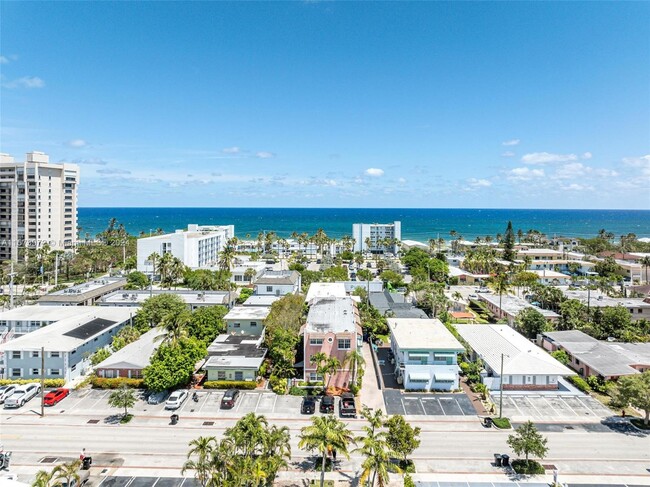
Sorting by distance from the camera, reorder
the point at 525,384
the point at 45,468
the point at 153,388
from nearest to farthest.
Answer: the point at 45,468
the point at 153,388
the point at 525,384

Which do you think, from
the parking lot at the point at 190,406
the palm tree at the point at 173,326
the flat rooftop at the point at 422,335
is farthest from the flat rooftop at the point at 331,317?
the palm tree at the point at 173,326

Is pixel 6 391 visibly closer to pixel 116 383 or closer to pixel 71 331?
pixel 71 331

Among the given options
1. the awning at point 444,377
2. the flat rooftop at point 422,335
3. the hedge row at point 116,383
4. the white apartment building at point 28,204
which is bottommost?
the hedge row at point 116,383

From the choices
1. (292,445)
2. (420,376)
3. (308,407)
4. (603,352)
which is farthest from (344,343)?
(603,352)

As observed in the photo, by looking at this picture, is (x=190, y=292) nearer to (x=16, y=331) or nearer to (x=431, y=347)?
(x=16, y=331)

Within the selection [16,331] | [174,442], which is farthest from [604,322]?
[16,331]

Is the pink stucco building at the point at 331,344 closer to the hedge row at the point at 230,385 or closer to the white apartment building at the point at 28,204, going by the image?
the hedge row at the point at 230,385

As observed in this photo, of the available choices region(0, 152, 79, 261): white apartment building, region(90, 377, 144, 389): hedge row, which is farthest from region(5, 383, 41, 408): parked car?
region(0, 152, 79, 261): white apartment building

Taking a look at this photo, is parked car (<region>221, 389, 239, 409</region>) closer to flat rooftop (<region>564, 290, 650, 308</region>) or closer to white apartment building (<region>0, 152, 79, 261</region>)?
flat rooftop (<region>564, 290, 650, 308</region>)
